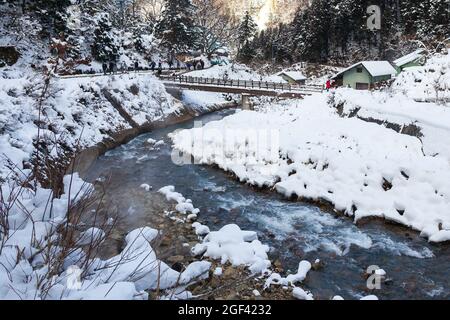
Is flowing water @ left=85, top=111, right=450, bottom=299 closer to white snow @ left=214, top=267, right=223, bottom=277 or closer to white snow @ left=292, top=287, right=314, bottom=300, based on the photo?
white snow @ left=292, top=287, right=314, bottom=300

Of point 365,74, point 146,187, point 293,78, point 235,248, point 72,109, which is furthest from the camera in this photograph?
point 293,78

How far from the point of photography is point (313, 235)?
374 inches

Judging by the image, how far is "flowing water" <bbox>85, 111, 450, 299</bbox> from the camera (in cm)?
744

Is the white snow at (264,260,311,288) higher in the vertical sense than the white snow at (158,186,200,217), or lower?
lower

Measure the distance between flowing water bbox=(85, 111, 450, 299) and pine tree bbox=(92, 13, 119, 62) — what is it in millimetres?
26778

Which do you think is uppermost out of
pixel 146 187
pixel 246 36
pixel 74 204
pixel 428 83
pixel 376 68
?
pixel 246 36

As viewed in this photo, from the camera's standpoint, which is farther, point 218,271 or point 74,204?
point 218,271

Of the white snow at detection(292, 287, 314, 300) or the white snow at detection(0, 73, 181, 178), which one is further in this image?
the white snow at detection(0, 73, 181, 178)

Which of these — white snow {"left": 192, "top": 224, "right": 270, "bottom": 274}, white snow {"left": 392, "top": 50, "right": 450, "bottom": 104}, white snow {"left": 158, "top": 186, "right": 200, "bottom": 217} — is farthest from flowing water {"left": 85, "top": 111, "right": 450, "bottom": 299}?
white snow {"left": 392, "top": 50, "right": 450, "bottom": 104}

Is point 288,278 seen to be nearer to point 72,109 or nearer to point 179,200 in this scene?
point 179,200

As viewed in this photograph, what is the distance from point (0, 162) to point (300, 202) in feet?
31.8

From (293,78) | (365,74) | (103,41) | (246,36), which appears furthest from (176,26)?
(365,74)

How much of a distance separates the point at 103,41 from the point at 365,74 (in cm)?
2859
